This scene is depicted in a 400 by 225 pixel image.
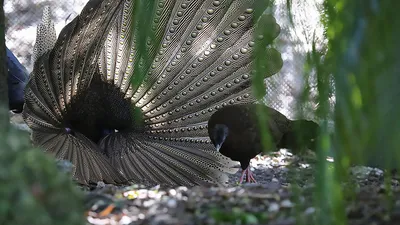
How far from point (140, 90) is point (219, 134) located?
498 millimetres

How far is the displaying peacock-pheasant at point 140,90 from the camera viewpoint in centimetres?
341

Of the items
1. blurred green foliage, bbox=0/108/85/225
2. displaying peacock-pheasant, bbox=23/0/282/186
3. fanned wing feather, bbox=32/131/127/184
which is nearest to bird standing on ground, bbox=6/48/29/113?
displaying peacock-pheasant, bbox=23/0/282/186

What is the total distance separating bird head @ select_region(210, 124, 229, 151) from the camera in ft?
11.5

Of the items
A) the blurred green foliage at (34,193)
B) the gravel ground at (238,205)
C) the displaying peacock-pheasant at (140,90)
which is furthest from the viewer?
the displaying peacock-pheasant at (140,90)

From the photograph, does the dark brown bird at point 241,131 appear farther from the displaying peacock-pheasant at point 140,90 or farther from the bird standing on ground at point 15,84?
the bird standing on ground at point 15,84

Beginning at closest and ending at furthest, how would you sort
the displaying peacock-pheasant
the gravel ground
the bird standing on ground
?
1. the gravel ground
2. the displaying peacock-pheasant
3. the bird standing on ground

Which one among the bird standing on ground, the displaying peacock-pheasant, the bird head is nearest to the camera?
the displaying peacock-pheasant

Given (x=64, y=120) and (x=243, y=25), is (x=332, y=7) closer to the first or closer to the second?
(x=243, y=25)

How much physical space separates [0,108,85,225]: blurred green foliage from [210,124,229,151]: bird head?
7.16ft

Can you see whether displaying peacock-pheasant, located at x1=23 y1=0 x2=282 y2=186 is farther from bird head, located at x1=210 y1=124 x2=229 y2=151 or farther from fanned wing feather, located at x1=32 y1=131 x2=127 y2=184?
bird head, located at x1=210 y1=124 x2=229 y2=151

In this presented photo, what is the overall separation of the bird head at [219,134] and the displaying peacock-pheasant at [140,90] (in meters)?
0.21

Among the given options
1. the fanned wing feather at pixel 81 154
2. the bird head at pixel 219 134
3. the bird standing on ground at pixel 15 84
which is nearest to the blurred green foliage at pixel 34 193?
the fanned wing feather at pixel 81 154

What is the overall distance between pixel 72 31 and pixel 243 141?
1.11 metres

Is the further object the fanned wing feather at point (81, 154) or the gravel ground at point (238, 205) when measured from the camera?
the fanned wing feather at point (81, 154)
